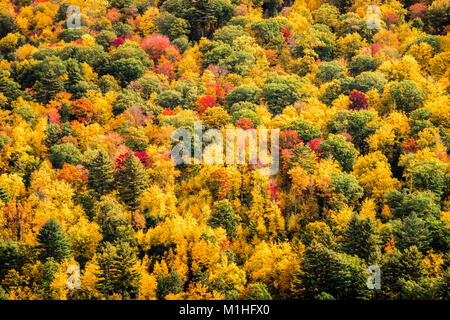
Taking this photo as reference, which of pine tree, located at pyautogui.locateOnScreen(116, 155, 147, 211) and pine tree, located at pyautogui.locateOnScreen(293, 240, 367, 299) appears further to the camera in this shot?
pine tree, located at pyautogui.locateOnScreen(116, 155, 147, 211)

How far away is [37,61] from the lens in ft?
352

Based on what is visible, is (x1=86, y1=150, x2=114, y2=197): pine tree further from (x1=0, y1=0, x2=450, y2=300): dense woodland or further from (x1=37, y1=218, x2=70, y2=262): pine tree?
(x1=37, y1=218, x2=70, y2=262): pine tree

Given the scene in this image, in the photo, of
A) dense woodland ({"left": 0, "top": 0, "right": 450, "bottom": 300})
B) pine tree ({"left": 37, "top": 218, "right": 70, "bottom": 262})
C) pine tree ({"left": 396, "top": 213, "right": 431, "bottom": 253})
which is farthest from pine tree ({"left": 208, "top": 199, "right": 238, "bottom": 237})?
pine tree ({"left": 396, "top": 213, "right": 431, "bottom": 253})

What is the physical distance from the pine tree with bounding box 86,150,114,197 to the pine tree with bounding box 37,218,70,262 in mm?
9435

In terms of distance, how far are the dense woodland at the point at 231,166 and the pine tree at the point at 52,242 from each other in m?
0.18

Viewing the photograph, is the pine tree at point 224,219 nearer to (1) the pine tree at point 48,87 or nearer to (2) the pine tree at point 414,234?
(2) the pine tree at point 414,234

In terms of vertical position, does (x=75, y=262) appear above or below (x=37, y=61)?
below

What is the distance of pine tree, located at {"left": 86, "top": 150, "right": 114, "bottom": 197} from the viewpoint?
80.6m

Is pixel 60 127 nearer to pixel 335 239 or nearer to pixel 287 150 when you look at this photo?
pixel 287 150

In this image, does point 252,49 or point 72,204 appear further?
point 252,49

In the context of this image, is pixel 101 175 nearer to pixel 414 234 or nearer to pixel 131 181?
pixel 131 181
